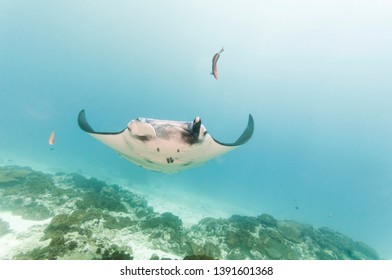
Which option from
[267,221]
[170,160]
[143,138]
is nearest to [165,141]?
[143,138]

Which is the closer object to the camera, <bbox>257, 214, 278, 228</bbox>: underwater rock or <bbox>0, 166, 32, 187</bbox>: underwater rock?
<bbox>257, 214, 278, 228</bbox>: underwater rock

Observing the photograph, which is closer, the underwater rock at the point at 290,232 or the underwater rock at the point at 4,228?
the underwater rock at the point at 4,228

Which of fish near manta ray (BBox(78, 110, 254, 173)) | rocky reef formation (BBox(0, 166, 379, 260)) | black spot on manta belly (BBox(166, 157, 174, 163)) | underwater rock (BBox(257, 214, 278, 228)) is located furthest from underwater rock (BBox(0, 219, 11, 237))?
underwater rock (BBox(257, 214, 278, 228))

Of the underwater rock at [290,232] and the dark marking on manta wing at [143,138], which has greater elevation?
the underwater rock at [290,232]

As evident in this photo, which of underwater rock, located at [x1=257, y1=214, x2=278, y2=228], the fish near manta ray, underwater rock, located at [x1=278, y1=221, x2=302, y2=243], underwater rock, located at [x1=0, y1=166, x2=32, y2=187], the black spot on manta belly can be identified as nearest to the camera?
the fish near manta ray

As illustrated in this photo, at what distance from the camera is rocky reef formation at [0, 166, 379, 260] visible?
17.6 feet

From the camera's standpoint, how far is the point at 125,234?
672 cm

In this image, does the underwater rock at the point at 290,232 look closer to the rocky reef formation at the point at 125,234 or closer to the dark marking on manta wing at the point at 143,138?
the rocky reef formation at the point at 125,234

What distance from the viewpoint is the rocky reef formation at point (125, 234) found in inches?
211

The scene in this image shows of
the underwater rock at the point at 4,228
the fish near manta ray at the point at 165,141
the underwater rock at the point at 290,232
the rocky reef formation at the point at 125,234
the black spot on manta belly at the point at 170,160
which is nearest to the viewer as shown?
the fish near manta ray at the point at 165,141

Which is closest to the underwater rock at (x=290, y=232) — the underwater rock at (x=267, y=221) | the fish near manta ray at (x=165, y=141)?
the underwater rock at (x=267, y=221)

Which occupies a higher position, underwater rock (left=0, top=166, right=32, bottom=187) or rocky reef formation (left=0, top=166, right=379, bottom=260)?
underwater rock (left=0, top=166, right=32, bottom=187)

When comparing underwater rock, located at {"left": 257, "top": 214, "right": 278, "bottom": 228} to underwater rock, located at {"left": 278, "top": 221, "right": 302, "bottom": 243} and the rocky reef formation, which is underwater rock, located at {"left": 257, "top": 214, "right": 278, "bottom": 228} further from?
underwater rock, located at {"left": 278, "top": 221, "right": 302, "bottom": 243}
